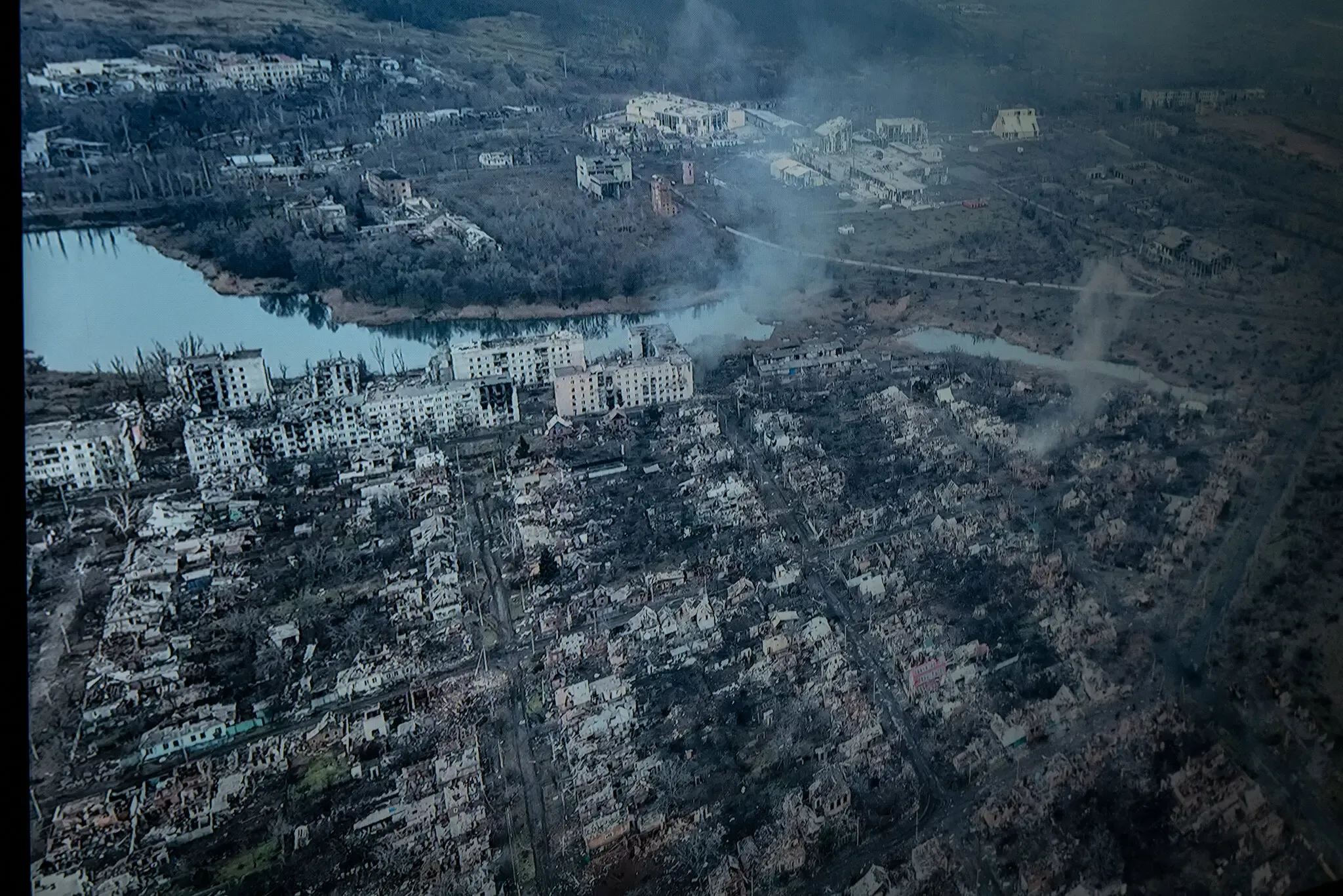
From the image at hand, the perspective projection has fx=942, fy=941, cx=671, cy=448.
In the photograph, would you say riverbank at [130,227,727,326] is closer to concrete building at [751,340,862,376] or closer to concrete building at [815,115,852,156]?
concrete building at [751,340,862,376]

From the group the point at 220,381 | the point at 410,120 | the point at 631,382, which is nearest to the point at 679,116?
the point at 410,120

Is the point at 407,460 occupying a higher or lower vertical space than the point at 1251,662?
higher

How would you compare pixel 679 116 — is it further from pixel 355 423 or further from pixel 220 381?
pixel 220 381

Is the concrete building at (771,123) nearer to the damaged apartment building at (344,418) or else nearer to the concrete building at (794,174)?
the concrete building at (794,174)

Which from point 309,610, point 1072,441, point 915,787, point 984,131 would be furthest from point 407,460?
point 984,131

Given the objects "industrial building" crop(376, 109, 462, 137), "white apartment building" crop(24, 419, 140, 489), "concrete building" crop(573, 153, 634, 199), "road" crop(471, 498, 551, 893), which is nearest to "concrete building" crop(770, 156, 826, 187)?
"concrete building" crop(573, 153, 634, 199)

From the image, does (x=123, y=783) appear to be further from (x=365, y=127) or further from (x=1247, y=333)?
(x=1247, y=333)

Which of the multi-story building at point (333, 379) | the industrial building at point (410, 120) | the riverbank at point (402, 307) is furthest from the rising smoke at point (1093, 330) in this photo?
the industrial building at point (410, 120)
